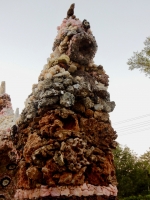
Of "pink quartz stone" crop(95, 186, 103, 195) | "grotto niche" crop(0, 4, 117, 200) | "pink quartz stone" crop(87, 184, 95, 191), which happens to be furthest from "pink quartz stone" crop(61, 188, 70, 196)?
"pink quartz stone" crop(95, 186, 103, 195)

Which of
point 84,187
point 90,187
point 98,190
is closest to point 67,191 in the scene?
point 84,187

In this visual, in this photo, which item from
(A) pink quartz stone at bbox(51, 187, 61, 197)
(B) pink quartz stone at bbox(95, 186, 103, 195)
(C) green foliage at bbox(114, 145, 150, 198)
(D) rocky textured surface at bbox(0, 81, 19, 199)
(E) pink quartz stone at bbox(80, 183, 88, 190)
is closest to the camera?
(A) pink quartz stone at bbox(51, 187, 61, 197)

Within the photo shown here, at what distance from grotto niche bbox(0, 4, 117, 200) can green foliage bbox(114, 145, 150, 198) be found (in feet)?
59.3

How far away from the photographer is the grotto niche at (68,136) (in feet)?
10.5

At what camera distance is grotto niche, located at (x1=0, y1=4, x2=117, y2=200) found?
10.5ft

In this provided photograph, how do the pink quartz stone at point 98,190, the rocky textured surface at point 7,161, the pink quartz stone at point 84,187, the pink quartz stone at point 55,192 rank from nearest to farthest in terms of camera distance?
the pink quartz stone at point 55,192 → the pink quartz stone at point 84,187 → the pink quartz stone at point 98,190 → the rocky textured surface at point 7,161

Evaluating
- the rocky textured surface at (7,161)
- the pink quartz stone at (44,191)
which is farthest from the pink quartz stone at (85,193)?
the rocky textured surface at (7,161)

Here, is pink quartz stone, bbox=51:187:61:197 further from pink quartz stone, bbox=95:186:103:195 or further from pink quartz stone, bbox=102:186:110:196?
pink quartz stone, bbox=102:186:110:196

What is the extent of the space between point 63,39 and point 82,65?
27.8 inches

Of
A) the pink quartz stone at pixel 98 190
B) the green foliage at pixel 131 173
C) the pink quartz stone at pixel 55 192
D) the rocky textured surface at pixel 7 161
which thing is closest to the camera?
the pink quartz stone at pixel 55 192

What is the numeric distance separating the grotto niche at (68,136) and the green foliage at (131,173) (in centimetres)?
1808

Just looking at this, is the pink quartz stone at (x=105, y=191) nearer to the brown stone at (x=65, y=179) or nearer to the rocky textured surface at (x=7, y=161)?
the brown stone at (x=65, y=179)

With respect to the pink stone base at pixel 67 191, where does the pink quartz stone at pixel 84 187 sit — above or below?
above

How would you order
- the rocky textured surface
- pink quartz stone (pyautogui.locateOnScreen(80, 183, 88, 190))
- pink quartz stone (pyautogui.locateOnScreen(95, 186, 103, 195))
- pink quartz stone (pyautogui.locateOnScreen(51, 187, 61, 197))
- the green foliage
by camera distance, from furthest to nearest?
the green foliage, the rocky textured surface, pink quartz stone (pyautogui.locateOnScreen(95, 186, 103, 195)), pink quartz stone (pyautogui.locateOnScreen(80, 183, 88, 190)), pink quartz stone (pyautogui.locateOnScreen(51, 187, 61, 197))
